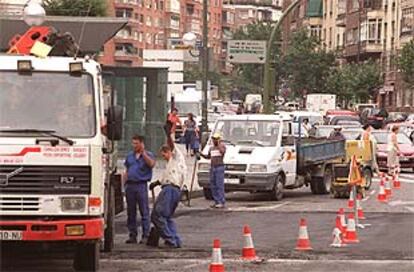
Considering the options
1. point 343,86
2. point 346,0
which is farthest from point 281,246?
point 346,0

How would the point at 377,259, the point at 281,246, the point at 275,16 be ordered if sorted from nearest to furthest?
the point at 377,259 < the point at 281,246 < the point at 275,16

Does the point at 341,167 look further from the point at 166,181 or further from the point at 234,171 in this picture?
the point at 166,181

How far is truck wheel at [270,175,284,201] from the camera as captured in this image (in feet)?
81.2

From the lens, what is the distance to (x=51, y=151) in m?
11.9

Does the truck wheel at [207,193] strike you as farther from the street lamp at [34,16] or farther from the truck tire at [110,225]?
the street lamp at [34,16]

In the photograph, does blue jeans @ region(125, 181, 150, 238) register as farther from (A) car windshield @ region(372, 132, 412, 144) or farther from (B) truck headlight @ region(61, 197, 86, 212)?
(A) car windshield @ region(372, 132, 412, 144)

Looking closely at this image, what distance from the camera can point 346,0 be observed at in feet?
348

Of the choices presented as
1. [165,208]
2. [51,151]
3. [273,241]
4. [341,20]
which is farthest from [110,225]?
[341,20]

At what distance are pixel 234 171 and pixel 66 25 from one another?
27.7ft

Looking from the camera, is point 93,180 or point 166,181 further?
point 166,181

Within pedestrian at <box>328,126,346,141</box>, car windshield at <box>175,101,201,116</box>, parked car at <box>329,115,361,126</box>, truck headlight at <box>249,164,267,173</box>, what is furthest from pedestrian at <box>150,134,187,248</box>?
car windshield at <box>175,101,201,116</box>

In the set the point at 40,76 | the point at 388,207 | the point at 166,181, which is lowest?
the point at 388,207

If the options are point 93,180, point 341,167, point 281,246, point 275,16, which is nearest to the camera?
point 93,180

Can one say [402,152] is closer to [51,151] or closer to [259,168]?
[259,168]
